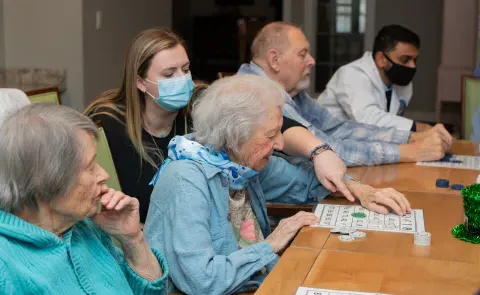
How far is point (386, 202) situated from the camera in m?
2.24

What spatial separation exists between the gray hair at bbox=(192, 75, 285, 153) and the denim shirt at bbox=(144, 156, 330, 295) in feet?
0.28

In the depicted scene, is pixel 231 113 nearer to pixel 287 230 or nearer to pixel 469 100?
pixel 287 230

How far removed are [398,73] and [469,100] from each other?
491 mm

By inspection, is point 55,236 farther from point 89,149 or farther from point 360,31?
point 360,31

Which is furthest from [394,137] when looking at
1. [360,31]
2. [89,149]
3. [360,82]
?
[360,31]

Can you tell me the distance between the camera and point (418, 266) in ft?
5.77

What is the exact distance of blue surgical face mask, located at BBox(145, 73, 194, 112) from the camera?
276 cm

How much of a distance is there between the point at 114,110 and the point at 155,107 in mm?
151

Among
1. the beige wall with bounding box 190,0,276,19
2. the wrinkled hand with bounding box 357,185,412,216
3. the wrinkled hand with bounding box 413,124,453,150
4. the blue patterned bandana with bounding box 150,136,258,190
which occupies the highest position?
the beige wall with bounding box 190,0,276,19

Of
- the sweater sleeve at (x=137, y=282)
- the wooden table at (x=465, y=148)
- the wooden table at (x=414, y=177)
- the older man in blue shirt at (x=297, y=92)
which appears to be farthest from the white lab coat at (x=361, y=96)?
the sweater sleeve at (x=137, y=282)

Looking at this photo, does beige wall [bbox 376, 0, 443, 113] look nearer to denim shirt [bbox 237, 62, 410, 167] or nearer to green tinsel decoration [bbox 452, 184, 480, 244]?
denim shirt [bbox 237, 62, 410, 167]

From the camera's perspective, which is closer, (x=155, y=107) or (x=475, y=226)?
(x=475, y=226)

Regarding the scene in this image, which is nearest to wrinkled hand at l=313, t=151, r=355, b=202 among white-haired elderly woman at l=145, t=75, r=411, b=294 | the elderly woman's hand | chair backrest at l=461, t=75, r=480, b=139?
the elderly woman's hand

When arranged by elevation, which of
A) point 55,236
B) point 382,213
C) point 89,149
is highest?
point 89,149
